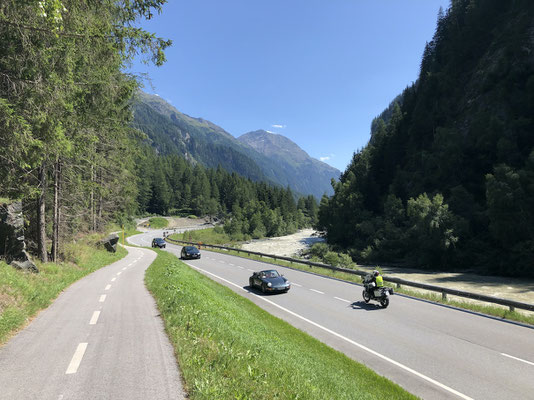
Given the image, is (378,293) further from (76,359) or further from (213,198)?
(213,198)

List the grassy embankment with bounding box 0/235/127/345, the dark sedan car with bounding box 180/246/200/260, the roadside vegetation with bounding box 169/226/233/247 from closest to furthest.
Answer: the grassy embankment with bounding box 0/235/127/345 < the dark sedan car with bounding box 180/246/200/260 < the roadside vegetation with bounding box 169/226/233/247

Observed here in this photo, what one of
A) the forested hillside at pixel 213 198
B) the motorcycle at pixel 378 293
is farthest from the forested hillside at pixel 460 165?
the motorcycle at pixel 378 293

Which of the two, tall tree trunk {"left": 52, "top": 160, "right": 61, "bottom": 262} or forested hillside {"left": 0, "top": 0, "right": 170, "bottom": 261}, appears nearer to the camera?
forested hillside {"left": 0, "top": 0, "right": 170, "bottom": 261}

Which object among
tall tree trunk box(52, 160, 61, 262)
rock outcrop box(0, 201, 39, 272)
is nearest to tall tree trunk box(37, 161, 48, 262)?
tall tree trunk box(52, 160, 61, 262)

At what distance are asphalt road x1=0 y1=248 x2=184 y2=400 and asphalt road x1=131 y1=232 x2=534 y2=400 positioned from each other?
17.9ft

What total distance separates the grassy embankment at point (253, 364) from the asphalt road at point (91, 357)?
1.31 ft

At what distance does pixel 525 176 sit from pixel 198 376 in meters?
41.4

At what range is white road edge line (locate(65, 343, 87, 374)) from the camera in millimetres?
5336

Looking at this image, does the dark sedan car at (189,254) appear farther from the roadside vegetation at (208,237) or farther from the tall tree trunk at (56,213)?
the roadside vegetation at (208,237)

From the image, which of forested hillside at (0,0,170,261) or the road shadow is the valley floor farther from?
forested hillside at (0,0,170,261)

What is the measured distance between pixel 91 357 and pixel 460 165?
58.3 meters

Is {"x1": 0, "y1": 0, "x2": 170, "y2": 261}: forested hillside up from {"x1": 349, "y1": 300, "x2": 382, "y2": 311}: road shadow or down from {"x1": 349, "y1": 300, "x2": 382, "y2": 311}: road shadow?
up

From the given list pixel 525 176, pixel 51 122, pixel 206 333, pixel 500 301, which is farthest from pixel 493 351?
pixel 525 176

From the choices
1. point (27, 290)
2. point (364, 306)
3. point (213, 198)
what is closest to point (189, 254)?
point (364, 306)
